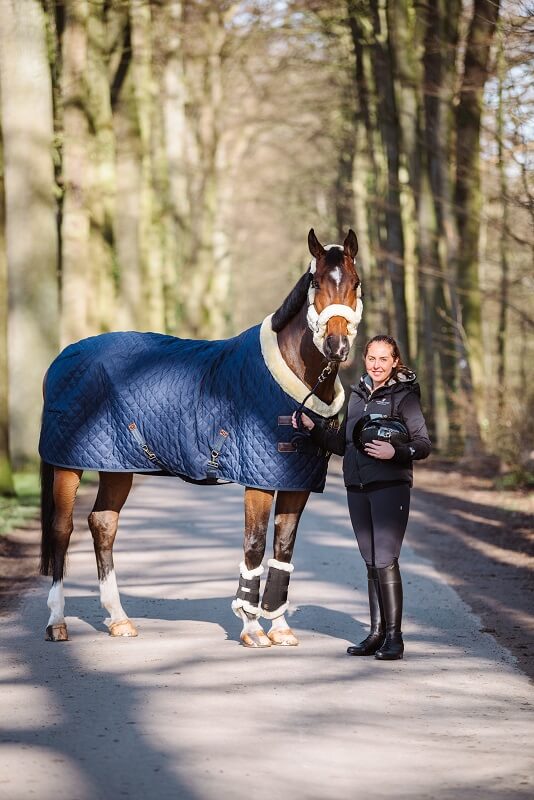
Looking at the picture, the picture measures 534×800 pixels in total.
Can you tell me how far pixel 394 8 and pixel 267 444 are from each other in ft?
58.9

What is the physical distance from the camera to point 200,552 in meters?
12.2

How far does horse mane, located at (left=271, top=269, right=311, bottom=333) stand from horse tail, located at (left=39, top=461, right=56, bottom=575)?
1867 mm

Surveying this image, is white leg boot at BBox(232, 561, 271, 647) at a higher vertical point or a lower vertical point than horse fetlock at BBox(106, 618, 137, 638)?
higher

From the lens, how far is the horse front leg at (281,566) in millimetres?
7816

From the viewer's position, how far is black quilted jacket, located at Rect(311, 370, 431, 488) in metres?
7.53

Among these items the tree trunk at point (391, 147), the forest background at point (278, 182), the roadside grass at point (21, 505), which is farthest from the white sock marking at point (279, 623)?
the tree trunk at point (391, 147)

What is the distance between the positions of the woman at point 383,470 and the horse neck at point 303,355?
165mm

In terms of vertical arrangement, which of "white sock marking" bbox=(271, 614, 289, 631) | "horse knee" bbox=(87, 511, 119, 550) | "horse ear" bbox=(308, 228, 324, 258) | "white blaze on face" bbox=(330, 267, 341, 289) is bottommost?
"white sock marking" bbox=(271, 614, 289, 631)

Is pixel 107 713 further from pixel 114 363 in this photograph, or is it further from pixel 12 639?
pixel 114 363

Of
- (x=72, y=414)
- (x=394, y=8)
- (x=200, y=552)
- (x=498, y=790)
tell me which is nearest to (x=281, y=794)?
(x=498, y=790)

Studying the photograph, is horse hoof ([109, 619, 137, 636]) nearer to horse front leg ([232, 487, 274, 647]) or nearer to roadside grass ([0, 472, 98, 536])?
horse front leg ([232, 487, 274, 647])

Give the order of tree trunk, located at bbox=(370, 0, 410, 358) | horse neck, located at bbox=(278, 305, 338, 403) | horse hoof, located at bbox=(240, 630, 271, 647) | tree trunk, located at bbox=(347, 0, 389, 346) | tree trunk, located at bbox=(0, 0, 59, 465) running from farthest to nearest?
tree trunk, located at bbox=(347, 0, 389, 346)
tree trunk, located at bbox=(370, 0, 410, 358)
tree trunk, located at bbox=(0, 0, 59, 465)
horse hoof, located at bbox=(240, 630, 271, 647)
horse neck, located at bbox=(278, 305, 338, 403)

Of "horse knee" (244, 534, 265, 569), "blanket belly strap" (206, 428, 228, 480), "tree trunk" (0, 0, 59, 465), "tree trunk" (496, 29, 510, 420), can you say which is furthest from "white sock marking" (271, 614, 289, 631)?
"tree trunk" (0, 0, 59, 465)

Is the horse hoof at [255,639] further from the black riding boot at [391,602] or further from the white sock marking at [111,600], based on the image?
the white sock marking at [111,600]
